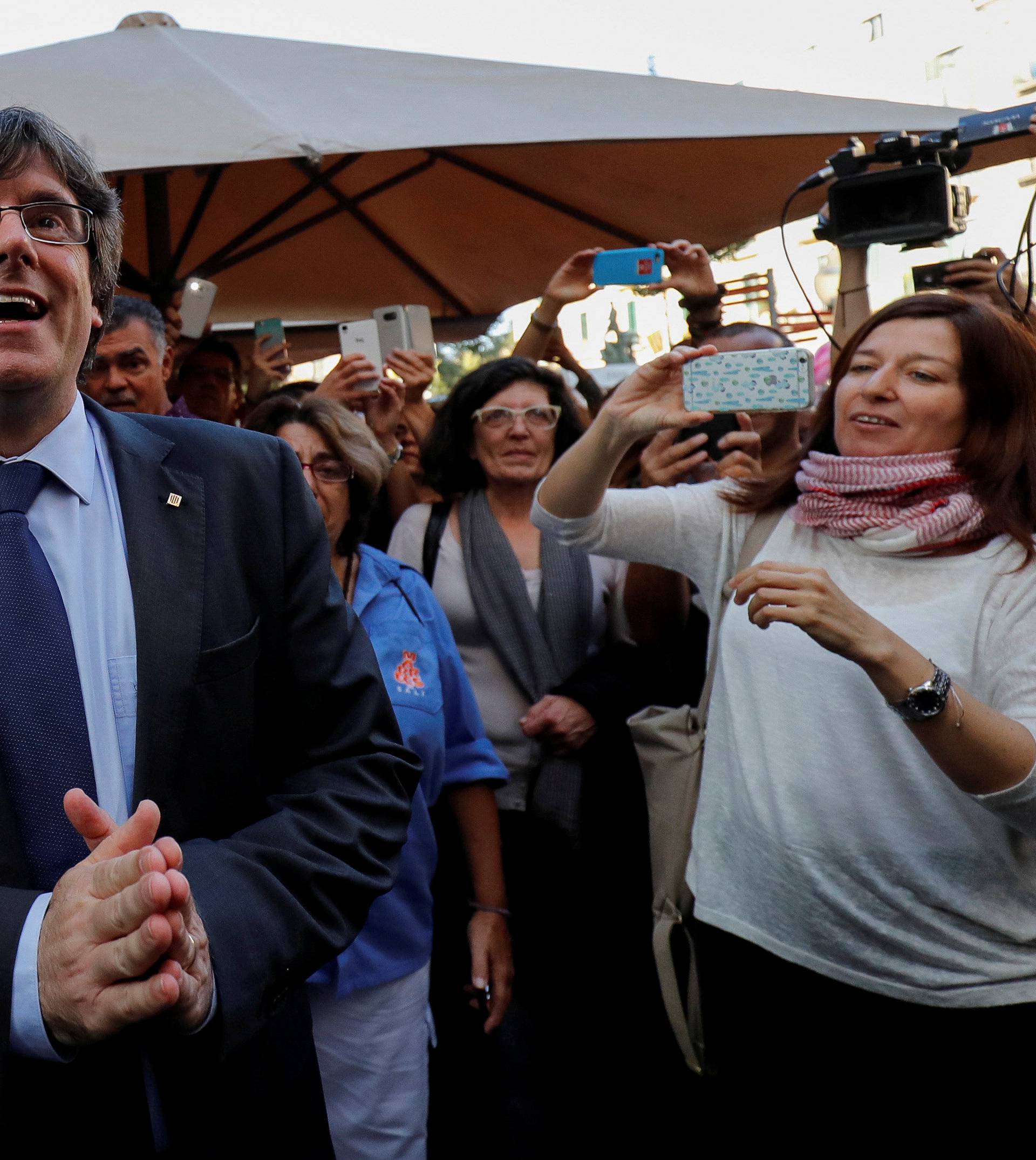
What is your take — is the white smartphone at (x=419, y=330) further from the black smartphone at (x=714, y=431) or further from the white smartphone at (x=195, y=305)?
the black smartphone at (x=714, y=431)

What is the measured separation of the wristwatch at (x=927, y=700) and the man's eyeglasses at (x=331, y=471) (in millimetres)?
1548

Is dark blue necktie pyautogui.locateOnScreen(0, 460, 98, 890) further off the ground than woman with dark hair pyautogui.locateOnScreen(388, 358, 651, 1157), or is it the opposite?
dark blue necktie pyautogui.locateOnScreen(0, 460, 98, 890)

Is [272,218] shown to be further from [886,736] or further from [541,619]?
[886,736]

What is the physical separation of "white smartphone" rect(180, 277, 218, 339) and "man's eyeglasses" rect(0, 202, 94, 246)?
277cm

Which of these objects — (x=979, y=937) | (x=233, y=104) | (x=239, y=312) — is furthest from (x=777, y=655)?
(x=239, y=312)

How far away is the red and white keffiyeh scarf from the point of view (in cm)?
192

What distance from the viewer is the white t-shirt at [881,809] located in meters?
→ 1.82

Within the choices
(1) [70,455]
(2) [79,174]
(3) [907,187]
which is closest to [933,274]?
(3) [907,187]

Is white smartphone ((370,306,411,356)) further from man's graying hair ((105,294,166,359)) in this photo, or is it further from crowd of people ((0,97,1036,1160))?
man's graying hair ((105,294,166,359))

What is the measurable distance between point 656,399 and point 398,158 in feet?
9.67

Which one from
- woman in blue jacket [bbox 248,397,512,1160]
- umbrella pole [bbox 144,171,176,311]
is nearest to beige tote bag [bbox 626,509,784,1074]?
woman in blue jacket [bbox 248,397,512,1160]

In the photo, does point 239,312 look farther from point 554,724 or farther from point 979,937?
point 979,937

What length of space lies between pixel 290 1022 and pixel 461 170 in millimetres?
4079

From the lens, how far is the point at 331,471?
2.78 meters
